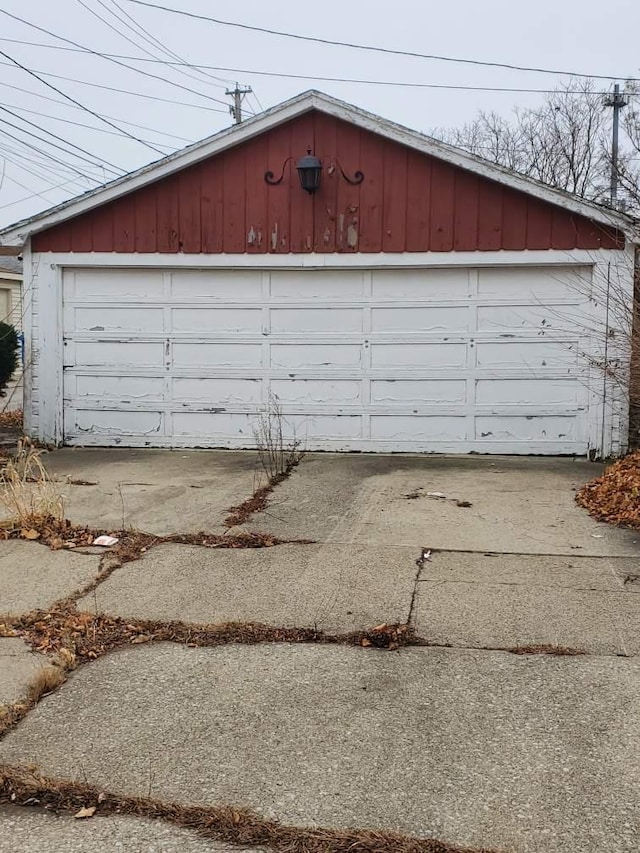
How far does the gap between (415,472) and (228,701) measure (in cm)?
529

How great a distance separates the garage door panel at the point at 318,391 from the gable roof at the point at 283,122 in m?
2.75

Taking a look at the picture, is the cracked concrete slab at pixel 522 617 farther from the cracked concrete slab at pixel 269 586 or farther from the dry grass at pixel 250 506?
the dry grass at pixel 250 506

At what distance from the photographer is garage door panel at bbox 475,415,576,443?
373 inches

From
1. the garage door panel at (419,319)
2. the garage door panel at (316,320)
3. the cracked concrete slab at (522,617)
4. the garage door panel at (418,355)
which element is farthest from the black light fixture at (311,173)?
the cracked concrete slab at (522,617)

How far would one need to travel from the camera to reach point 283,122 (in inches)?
377

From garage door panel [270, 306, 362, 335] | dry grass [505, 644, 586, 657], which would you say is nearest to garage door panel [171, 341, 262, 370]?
garage door panel [270, 306, 362, 335]

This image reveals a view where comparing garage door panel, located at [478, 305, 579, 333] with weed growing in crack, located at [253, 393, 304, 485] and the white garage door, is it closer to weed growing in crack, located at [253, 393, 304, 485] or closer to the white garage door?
Answer: the white garage door

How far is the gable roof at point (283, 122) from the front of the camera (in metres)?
8.96

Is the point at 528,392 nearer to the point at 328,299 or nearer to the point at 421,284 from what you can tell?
the point at 421,284

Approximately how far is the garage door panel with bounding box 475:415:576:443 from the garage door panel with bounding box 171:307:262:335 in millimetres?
2910

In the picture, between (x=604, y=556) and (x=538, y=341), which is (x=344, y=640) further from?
(x=538, y=341)

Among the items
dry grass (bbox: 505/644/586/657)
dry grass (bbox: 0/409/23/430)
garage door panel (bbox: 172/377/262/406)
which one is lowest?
dry grass (bbox: 505/644/586/657)

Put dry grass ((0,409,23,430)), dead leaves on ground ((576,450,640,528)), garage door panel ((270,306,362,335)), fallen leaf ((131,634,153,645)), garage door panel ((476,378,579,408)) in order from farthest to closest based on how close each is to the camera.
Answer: dry grass ((0,409,23,430)), garage door panel ((270,306,362,335)), garage door panel ((476,378,579,408)), dead leaves on ground ((576,450,640,528)), fallen leaf ((131,634,153,645))

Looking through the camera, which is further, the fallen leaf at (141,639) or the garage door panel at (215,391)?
the garage door panel at (215,391)
